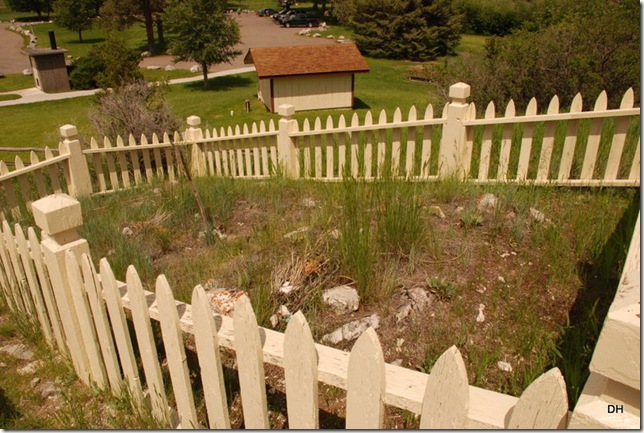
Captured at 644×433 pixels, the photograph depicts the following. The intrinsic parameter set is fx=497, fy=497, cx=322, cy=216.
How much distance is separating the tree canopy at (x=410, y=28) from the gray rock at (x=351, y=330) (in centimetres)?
3562

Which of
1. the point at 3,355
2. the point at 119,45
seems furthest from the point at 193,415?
the point at 119,45

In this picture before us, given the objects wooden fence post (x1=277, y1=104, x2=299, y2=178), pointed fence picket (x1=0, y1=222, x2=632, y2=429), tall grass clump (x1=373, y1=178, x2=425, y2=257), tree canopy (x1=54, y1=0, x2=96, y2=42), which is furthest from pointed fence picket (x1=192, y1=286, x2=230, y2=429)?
tree canopy (x1=54, y1=0, x2=96, y2=42)

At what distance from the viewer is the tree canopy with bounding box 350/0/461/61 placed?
117ft

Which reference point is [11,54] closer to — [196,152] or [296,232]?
[196,152]

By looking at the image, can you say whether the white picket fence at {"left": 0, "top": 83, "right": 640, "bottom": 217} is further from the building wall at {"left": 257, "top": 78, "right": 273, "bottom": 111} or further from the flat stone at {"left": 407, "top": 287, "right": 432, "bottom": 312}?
the building wall at {"left": 257, "top": 78, "right": 273, "bottom": 111}

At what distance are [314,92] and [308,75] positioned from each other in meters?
0.98

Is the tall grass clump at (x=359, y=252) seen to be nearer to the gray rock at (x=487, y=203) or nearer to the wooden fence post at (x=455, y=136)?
the gray rock at (x=487, y=203)

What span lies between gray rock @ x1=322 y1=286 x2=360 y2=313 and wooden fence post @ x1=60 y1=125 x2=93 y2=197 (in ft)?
15.8

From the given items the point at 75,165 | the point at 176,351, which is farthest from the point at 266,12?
the point at 176,351

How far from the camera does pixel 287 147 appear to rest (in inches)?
272

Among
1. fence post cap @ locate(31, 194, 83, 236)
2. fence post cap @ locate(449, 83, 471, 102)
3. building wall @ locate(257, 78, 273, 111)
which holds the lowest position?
building wall @ locate(257, 78, 273, 111)

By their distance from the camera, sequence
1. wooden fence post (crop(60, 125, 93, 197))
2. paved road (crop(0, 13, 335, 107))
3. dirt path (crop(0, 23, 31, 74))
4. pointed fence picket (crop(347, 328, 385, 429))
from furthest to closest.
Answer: dirt path (crop(0, 23, 31, 74)) → paved road (crop(0, 13, 335, 107)) → wooden fence post (crop(60, 125, 93, 197)) → pointed fence picket (crop(347, 328, 385, 429))

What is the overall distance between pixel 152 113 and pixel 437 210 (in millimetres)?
7246

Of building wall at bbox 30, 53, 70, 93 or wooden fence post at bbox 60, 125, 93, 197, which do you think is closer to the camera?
wooden fence post at bbox 60, 125, 93, 197
